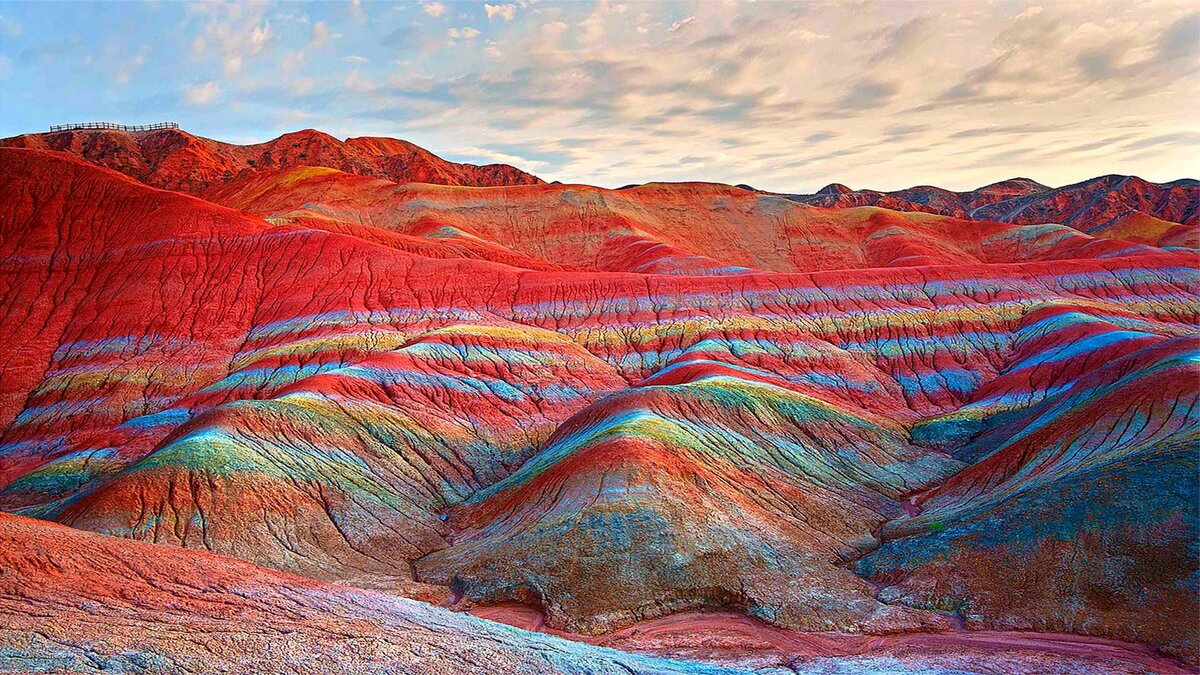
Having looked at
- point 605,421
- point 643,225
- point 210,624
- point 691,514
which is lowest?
point 691,514

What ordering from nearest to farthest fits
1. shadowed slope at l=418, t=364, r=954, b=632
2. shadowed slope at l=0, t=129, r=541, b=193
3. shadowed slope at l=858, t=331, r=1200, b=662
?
shadowed slope at l=858, t=331, r=1200, b=662 < shadowed slope at l=418, t=364, r=954, b=632 < shadowed slope at l=0, t=129, r=541, b=193

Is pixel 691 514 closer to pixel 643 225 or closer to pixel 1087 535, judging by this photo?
pixel 1087 535

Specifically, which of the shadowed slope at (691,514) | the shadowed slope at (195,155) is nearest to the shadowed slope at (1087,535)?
the shadowed slope at (691,514)

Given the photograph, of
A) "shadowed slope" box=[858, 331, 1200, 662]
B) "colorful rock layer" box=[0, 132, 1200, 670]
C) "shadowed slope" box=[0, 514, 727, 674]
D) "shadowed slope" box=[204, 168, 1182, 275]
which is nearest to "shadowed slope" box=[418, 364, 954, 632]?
"colorful rock layer" box=[0, 132, 1200, 670]

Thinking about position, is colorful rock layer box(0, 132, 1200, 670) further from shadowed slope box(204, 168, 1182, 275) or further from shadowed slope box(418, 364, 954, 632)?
shadowed slope box(204, 168, 1182, 275)

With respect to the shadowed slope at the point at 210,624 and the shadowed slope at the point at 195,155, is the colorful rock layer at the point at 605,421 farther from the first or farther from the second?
the shadowed slope at the point at 195,155

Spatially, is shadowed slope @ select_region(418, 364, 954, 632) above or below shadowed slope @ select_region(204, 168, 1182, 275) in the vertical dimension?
below

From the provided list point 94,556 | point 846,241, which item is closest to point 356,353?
point 94,556

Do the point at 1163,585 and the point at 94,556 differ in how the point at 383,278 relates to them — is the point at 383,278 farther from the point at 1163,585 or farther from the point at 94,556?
the point at 1163,585

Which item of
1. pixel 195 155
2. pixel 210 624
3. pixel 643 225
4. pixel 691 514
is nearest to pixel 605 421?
pixel 691 514

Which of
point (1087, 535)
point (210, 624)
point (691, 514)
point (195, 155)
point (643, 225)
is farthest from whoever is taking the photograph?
point (195, 155)
